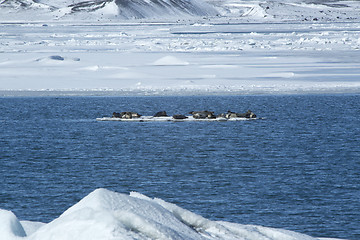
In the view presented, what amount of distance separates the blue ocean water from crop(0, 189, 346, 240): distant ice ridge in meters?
4.68

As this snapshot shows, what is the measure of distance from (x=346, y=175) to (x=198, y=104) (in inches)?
768

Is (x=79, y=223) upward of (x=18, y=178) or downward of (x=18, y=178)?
upward

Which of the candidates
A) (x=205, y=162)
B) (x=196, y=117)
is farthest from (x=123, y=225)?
(x=196, y=117)

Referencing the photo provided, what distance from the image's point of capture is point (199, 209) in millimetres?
12789

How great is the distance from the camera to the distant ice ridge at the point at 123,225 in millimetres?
5773

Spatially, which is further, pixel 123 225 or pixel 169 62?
pixel 169 62

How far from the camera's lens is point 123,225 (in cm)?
588

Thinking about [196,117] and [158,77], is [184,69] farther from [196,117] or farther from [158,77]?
[196,117]

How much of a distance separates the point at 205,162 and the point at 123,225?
507 inches

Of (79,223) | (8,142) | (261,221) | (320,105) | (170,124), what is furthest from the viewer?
(320,105)

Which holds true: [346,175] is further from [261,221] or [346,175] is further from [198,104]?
[198,104]

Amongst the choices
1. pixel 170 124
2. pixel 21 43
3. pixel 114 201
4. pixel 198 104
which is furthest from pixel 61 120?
pixel 21 43

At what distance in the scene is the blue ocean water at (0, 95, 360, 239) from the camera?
508 inches

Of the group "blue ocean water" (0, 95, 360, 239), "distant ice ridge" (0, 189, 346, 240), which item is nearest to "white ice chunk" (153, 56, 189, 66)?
"blue ocean water" (0, 95, 360, 239)
